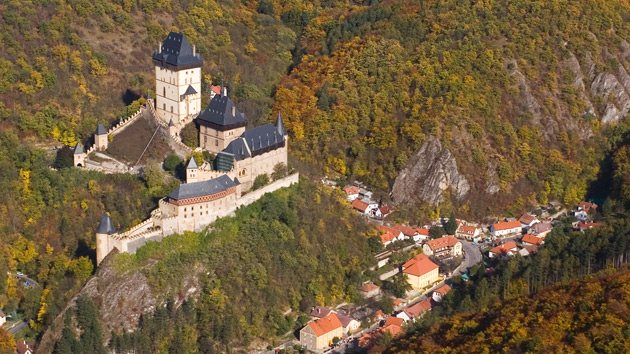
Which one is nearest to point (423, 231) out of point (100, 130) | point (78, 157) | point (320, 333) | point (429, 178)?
point (429, 178)

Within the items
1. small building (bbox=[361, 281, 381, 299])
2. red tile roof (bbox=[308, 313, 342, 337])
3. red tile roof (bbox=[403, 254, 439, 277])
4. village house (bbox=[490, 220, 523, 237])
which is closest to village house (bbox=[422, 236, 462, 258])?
red tile roof (bbox=[403, 254, 439, 277])

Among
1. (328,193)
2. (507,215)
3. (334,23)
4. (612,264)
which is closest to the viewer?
(612,264)

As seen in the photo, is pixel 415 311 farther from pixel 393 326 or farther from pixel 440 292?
pixel 393 326

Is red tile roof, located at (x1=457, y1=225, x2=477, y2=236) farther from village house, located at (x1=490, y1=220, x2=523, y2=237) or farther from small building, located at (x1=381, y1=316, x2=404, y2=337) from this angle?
small building, located at (x1=381, y1=316, x2=404, y2=337)

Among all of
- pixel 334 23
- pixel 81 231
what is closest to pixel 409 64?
pixel 334 23

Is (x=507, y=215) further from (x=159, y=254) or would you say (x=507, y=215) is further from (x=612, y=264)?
(x=159, y=254)

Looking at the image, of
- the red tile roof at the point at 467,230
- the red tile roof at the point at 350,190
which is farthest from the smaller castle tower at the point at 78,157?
the red tile roof at the point at 467,230

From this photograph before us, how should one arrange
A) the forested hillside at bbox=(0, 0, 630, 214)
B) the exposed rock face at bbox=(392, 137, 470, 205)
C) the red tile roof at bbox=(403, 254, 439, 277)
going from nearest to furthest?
1. the red tile roof at bbox=(403, 254, 439, 277)
2. the forested hillside at bbox=(0, 0, 630, 214)
3. the exposed rock face at bbox=(392, 137, 470, 205)
